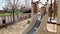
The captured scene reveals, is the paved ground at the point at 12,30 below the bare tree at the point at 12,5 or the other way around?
below

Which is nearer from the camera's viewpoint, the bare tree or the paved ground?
the paved ground

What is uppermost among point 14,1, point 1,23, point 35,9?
point 14,1

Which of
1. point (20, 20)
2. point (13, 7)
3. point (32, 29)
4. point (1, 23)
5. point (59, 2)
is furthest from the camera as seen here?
point (20, 20)

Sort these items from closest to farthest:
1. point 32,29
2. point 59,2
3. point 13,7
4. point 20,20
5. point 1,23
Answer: point 59,2 → point 32,29 → point 1,23 → point 13,7 → point 20,20

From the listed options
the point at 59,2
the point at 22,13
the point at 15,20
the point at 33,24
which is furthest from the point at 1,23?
the point at 59,2

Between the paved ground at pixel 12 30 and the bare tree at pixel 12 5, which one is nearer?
the paved ground at pixel 12 30

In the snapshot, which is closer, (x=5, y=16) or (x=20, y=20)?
(x=5, y=16)

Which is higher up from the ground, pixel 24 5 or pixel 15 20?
pixel 24 5

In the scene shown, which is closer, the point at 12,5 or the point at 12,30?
the point at 12,30

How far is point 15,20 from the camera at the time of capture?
701cm

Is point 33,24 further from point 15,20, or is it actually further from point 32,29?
point 15,20

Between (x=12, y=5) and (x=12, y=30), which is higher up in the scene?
(x=12, y=5)

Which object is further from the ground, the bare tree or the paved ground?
the bare tree

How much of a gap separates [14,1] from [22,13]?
1110mm
